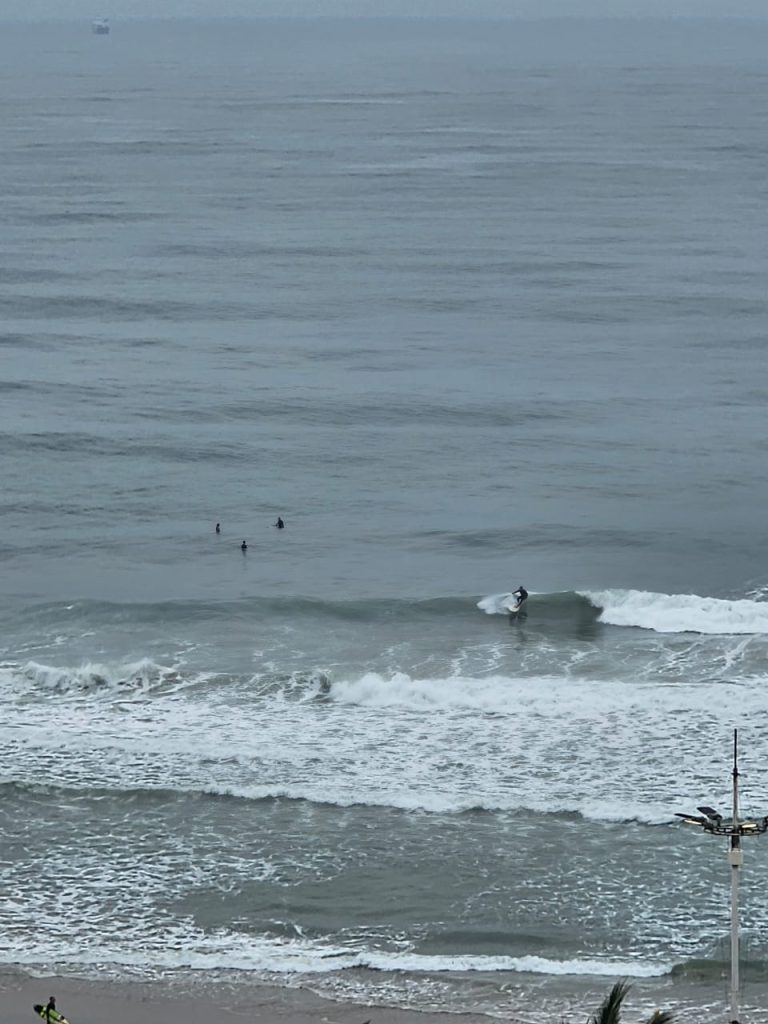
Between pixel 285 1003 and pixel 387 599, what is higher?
pixel 387 599

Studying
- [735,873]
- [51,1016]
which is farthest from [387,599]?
[735,873]

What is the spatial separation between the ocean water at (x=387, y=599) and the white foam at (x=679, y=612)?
0.53 feet

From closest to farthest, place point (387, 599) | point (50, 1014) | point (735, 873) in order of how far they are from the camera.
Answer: point (735, 873) → point (50, 1014) → point (387, 599)

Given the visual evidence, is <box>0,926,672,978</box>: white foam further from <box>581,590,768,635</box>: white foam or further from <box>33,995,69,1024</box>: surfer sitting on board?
<box>581,590,768,635</box>: white foam

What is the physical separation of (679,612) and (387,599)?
23.5 ft

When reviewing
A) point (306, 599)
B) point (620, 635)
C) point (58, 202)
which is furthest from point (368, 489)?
point (58, 202)

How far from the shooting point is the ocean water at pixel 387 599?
98.4ft

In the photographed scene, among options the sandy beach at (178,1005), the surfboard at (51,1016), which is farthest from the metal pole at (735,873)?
the surfboard at (51,1016)

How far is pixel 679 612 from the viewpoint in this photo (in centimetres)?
4425

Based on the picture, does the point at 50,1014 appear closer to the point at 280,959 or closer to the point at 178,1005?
the point at 178,1005

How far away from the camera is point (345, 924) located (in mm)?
29797

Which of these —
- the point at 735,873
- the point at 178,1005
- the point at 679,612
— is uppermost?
the point at 679,612

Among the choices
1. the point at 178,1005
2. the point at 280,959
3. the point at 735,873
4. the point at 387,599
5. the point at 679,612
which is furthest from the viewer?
the point at 387,599

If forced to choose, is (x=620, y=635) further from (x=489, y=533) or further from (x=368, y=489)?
(x=368, y=489)
